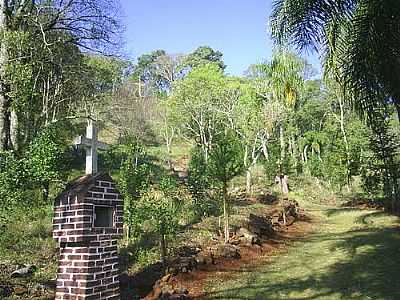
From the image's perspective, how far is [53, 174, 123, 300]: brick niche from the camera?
18.3ft

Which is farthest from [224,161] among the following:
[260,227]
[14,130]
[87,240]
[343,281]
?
[14,130]

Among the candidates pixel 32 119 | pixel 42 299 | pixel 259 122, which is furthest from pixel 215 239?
pixel 259 122

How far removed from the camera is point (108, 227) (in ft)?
19.8

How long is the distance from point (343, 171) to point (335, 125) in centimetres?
1223

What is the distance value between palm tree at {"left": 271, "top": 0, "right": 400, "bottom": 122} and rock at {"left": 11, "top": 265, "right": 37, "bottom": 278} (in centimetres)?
721

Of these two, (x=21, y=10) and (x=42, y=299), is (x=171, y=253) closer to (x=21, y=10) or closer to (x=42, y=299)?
(x=42, y=299)

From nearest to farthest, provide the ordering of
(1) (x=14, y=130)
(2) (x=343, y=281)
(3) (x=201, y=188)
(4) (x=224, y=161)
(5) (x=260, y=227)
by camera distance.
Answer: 1. (2) (x=343, y=281)
2. (4) (x=224, y=161)
3. (5) (x=260, y=227)
4. (1) (x=14, y=130)
5. (3) (x=201, y=188)

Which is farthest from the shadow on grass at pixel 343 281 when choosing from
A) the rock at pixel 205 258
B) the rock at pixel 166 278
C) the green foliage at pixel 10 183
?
the green foliage at pixel 10 183

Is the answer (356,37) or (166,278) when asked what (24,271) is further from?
(356,37)

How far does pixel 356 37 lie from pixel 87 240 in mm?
6029

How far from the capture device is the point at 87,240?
5637 millimetres

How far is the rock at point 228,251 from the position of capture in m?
9.39

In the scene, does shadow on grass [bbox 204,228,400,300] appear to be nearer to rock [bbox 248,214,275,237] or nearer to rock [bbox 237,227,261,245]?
rock [bbox 237,227,261,245]

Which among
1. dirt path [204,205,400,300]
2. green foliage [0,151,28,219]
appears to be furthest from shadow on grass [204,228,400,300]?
green foliage [0,151,28,219]
